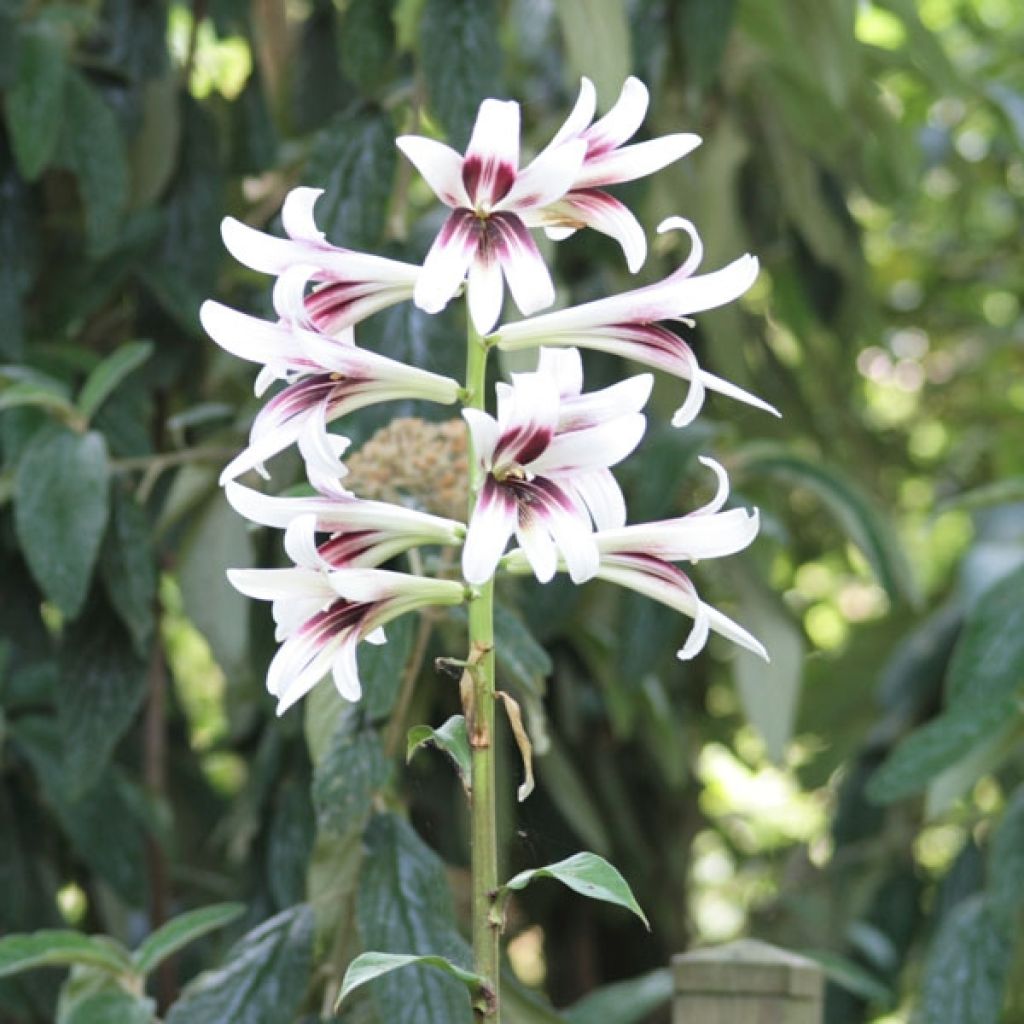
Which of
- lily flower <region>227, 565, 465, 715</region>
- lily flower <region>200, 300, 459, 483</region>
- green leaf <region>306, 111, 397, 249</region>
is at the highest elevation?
green leaf <region>306, 111, 397, 249</region>

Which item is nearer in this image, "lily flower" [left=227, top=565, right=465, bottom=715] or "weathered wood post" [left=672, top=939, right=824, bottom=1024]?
"lily flower" [left=227, top=565, right=465, bottom=715]

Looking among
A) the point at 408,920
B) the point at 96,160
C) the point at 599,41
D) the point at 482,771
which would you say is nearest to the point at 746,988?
the point at 408,920

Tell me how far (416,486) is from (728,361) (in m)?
0.90

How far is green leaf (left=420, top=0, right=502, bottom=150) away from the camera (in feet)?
4.45

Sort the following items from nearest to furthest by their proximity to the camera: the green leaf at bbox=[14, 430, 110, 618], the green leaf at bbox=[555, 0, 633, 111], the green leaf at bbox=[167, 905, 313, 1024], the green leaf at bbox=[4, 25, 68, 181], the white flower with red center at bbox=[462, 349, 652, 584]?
the white flower with red center at bbox=[462, 349, 652, 584], the green leaf at bbox=[167, 905, 313, 1024], the green leaf at bbox=[14, 430, 110, 618], the green leaf at bbox=[555, 0, 633, 111], the green leaf at bbox=[4, 25, 68, 181]

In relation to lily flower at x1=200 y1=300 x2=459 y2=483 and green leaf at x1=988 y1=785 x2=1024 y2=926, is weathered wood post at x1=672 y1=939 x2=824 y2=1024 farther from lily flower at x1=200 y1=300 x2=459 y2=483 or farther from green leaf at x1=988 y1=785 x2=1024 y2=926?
lily flower at x1=200 y1=300 x2=459 y2=483

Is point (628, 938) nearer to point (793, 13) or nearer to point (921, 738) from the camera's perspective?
point (921, 738)

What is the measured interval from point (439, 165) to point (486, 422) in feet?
0.35

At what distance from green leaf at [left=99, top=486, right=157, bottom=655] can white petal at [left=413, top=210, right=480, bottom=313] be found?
0.76 m

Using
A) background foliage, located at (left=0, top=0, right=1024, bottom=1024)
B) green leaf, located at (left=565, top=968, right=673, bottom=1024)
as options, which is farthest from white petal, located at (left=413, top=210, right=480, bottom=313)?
green leaf, located at (left=565, top=968, right=673, bottom=1024)

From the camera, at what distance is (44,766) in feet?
5.17

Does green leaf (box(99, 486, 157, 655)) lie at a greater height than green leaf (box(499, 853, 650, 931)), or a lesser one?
greater

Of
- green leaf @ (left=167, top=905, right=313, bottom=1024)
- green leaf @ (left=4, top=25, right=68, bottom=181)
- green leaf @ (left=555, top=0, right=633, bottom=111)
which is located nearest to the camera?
green leaf @ (left=167, top=905, right=313, bottom=1024)

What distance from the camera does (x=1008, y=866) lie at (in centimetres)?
147
